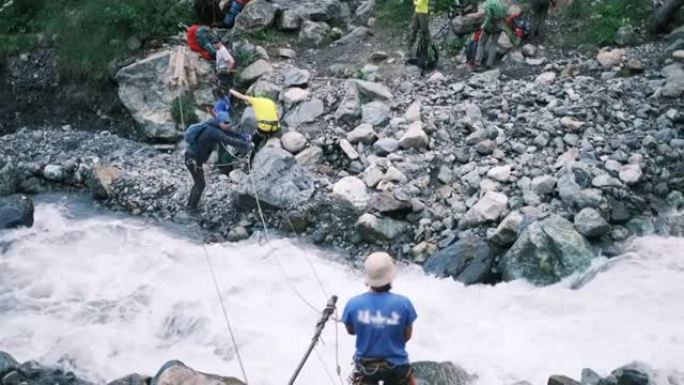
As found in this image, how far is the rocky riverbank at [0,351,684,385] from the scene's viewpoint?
716 centimetres

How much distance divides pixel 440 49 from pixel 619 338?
8.04m

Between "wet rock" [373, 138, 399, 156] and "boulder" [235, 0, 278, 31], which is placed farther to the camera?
"boulder" [235, 0, 278, 31]

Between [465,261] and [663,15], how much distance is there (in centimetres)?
747

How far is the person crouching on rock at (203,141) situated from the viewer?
1100cm

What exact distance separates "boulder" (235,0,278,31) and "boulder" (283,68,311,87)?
1.99 meters

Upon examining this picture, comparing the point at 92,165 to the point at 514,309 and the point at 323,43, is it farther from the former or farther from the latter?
the point at 514,309

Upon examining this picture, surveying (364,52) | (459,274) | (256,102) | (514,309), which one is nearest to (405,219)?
(459,274)

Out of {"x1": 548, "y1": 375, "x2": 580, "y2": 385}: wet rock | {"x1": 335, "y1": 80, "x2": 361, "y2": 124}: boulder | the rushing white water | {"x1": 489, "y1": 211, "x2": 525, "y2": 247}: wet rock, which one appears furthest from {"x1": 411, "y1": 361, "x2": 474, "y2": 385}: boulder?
{"x1": 335, "y1": 80, "x2": 361, "y2": 124}: boulder

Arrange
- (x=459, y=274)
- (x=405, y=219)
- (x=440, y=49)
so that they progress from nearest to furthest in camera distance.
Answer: (x=459, y=274), (x=405, y=219), (x=440, y=49)

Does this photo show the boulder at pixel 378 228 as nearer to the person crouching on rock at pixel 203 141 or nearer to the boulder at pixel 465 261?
the boulder at pixel 465 261

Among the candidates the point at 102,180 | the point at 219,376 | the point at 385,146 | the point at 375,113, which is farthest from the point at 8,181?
the point at 219,376

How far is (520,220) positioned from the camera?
32.2 feet

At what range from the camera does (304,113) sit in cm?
1273

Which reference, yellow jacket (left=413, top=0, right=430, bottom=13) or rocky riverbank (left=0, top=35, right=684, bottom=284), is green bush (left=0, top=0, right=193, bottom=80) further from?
yellow jacket (left=413, top=0, right=430, bottom=13)
